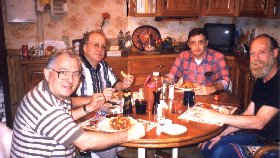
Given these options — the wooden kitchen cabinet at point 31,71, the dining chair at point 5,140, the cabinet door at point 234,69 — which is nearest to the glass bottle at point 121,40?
the wooden kitchen cabinet at point 31,71

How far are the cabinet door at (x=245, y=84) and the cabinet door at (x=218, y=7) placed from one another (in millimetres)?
878

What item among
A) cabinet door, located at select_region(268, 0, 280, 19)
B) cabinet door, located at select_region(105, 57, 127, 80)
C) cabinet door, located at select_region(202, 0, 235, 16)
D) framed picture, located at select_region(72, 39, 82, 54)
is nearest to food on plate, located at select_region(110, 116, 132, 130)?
cabinet door, located at select_region(105, 57, 127, 80)

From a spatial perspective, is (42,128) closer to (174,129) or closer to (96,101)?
(96,101)

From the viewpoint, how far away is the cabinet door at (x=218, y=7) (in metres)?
4.32

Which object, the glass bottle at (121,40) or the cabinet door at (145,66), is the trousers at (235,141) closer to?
the cabinet door at (145,66)

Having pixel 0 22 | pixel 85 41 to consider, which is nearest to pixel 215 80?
pixel 85 41

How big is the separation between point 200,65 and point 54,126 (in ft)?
7.06

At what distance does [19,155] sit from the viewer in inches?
61.7

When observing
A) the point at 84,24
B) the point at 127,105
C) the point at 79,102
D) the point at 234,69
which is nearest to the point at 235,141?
the point at 127,105

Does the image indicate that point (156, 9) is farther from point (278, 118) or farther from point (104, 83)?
point (278, 118)

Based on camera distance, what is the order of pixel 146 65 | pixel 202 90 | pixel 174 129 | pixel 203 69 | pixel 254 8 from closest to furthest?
pixel 174 129
pixel 202 90
pixel 203 69
pixel 254 8
pixel 146 65

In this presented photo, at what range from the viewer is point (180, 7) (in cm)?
440

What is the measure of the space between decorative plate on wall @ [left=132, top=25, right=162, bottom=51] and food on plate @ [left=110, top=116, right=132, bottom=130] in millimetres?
2840

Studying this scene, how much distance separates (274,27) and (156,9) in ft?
5.79
